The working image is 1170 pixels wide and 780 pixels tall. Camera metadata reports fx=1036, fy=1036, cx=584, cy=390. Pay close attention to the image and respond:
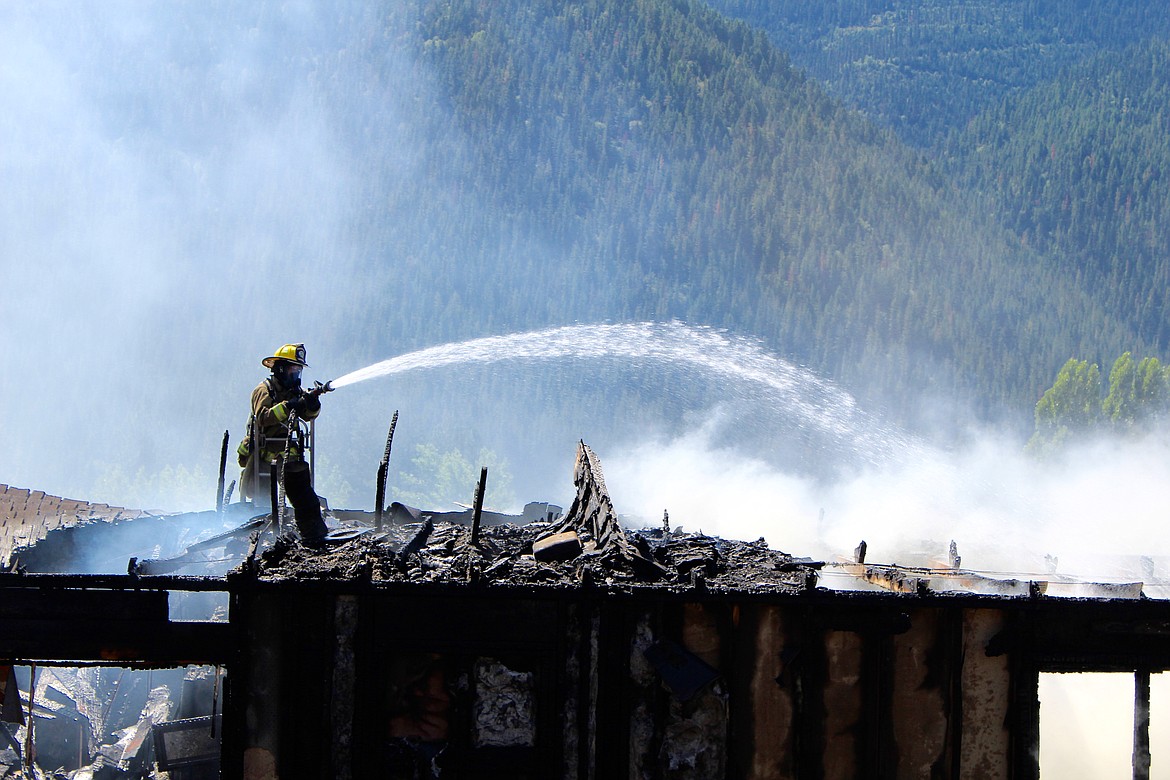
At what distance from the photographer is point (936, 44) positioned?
13312 centimetres

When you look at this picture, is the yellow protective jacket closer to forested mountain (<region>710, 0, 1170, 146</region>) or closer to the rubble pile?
the rubble pile

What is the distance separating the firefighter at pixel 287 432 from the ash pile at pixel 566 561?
0.49 m

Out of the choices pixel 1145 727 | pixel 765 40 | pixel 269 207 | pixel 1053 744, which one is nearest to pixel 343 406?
pixel 269 207

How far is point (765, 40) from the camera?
106250 millimetres

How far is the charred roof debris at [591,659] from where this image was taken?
6.01 meters

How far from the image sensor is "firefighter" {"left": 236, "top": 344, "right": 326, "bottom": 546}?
26.0 ft

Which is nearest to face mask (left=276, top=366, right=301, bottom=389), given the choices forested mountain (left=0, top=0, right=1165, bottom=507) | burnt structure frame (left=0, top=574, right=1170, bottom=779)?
burnt structure frame (left=0, top=574, right=1170, bottom=779)

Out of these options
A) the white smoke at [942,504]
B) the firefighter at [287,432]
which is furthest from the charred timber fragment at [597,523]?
the white smoke at [942,504]

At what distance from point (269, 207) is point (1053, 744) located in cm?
8915

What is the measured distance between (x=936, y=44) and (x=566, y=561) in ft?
465

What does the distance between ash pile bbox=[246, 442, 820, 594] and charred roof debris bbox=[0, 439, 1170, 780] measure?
0.10 ft

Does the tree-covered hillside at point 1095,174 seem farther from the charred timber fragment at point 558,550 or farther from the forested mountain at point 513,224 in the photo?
the charred timber fragment at point 558,550

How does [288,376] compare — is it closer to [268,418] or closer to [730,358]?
[268,418]

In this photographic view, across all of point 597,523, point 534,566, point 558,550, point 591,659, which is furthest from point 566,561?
point 591,659
